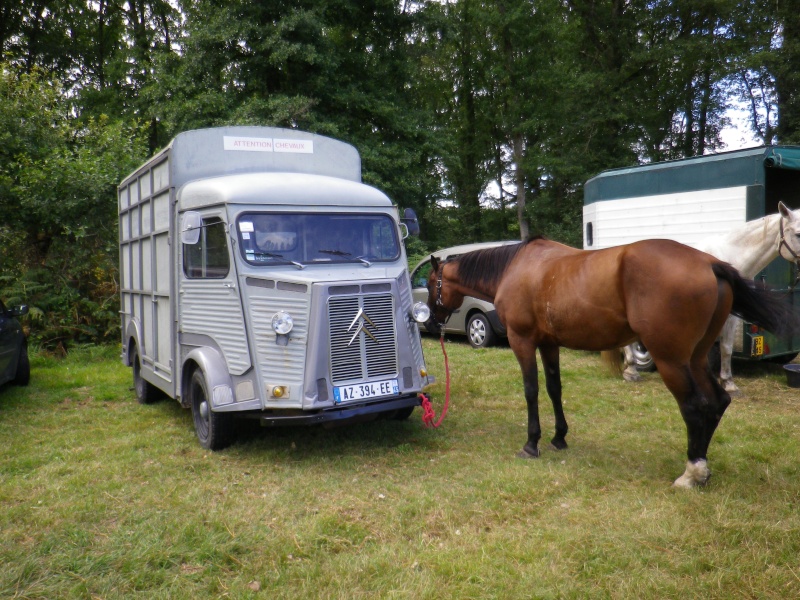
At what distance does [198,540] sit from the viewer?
12.4 ft

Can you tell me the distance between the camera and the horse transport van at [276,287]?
16.5 ft

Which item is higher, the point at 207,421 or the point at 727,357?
the point at 727,357

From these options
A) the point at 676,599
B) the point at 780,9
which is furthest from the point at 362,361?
the point at 780,9

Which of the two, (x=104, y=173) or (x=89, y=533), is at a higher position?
(x=104, y=173)

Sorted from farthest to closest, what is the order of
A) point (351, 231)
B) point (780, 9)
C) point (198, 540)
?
point (780, 9) < point (351, 231) < point (198, 540)

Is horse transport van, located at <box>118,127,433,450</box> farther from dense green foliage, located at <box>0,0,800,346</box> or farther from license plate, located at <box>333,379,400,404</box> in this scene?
dense green foliage, located at <box>0,0,800,346</box>

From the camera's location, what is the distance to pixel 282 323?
16.3 feet

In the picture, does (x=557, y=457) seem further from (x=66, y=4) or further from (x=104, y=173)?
(x=66, y=4)

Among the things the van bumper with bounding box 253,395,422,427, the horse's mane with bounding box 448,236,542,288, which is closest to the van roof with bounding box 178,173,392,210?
the horse's mane with bounding box 448,236,542,288

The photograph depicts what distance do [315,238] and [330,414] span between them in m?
1.60

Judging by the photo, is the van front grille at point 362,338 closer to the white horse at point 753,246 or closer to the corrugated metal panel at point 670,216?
the white horse at point 753,246

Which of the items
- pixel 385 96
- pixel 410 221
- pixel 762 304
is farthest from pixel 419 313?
pixel 385 96

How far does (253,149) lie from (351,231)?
4.77 feet

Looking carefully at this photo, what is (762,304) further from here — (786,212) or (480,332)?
(480,332)
